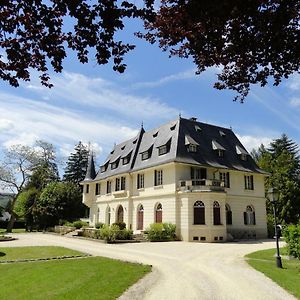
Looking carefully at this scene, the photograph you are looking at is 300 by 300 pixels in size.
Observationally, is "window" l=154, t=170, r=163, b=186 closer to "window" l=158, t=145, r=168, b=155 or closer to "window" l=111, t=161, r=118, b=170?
"window" l=158, t=145, r=168, b=155

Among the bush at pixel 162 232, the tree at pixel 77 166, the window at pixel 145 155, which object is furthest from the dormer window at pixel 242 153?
the tree at pixel 77 166

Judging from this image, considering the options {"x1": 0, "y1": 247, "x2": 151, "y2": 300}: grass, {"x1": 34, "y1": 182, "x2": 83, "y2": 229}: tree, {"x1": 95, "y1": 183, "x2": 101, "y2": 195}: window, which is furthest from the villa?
{"x1": 0, "y1": 247, "x2": 151, "y2": 300}: grass

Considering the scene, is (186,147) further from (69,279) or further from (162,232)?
(69,279)

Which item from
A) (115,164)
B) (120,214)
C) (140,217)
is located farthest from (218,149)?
(115,164)

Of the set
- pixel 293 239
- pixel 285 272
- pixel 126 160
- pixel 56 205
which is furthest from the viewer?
pixel 56 205

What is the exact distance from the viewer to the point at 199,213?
3055cm

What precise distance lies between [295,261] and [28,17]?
16.1 m

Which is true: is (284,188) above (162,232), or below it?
above

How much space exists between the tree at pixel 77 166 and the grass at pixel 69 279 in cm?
6236

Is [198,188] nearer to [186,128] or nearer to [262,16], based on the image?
[186,128]

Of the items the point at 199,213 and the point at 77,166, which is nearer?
the point at 199,213

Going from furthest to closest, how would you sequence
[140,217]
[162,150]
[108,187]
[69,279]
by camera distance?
[108,187] < [140,217] < [162,150] < [69,279]

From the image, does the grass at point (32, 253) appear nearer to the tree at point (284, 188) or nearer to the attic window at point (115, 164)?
the attic window at point (115, 164)

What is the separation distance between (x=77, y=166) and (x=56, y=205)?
3239 centimetres
